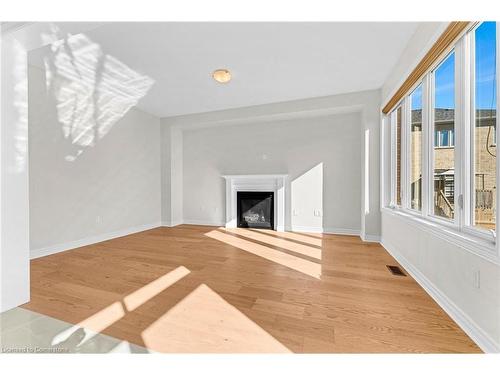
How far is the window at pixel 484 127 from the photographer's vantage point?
4.65 ft

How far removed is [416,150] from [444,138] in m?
0.65

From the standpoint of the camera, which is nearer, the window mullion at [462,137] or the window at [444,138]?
the window mullion at [462,137]

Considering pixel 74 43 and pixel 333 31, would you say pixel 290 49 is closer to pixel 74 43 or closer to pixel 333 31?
pixel 333 31

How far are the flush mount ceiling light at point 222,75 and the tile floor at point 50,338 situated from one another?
3.27m

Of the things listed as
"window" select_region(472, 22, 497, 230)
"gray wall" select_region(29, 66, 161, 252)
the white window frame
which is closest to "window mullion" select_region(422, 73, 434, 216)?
the white window frame

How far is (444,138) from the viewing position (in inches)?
77.9

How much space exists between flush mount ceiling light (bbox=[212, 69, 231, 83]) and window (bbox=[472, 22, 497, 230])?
267 centimetres

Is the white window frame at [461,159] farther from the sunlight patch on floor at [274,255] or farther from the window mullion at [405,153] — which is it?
the sunlight patch on floor at [274,255]

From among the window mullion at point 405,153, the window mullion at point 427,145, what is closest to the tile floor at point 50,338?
the window mullion at point 427,145

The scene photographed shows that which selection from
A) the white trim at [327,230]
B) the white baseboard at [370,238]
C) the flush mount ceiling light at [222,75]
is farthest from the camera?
the white trim at [327,230]

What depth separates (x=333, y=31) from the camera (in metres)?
2.42

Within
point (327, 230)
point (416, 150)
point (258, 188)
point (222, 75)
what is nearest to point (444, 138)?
point (416, 150)

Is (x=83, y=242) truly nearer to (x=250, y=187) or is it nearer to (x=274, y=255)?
(x=274, y=255)
